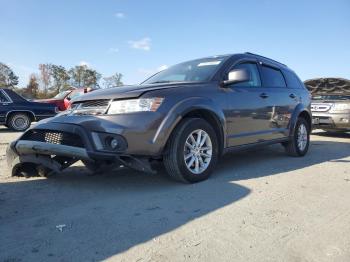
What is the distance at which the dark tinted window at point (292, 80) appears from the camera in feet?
23.1

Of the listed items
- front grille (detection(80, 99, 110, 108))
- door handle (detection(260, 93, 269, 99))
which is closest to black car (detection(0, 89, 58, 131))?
front grille (detection(80, 99, 110, 108))

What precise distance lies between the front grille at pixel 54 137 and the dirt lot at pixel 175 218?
21.0 inches

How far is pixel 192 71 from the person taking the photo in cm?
542

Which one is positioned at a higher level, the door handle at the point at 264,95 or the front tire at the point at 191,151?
the door handle at the point at 264,95

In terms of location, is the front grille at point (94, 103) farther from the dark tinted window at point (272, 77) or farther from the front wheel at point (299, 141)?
the front wheel at point (299, 141)

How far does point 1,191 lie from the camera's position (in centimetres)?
414

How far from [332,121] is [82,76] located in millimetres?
58472

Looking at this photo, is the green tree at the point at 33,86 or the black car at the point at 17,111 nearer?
the black car at the point at 17,111

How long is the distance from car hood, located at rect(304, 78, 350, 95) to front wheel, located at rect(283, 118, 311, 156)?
18.7ft

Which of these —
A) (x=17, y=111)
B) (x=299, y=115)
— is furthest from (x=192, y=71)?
(x=17, y=111)

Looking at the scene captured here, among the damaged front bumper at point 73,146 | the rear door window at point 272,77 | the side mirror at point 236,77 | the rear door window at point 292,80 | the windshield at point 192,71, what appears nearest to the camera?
the damaged front bumper at point 73,146

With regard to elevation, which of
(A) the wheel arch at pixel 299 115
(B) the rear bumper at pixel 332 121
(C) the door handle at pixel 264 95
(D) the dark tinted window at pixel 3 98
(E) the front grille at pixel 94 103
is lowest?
(B) the rear bumper at pixel 332 121

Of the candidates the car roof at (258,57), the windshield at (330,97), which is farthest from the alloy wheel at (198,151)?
the windshield at (330,97)

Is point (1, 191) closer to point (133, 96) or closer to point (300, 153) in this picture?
point (133, 96)
